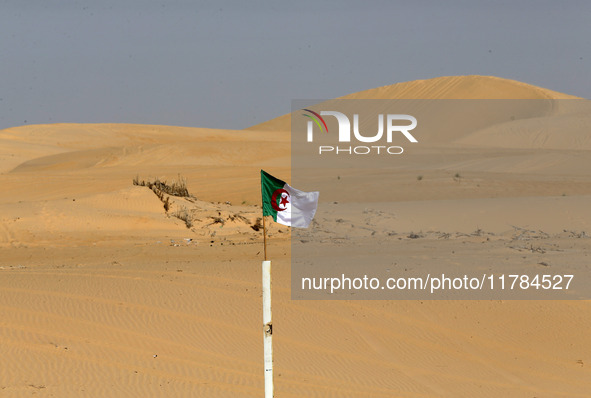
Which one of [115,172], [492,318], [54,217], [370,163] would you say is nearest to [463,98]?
[370,163]

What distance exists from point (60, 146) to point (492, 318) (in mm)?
64910

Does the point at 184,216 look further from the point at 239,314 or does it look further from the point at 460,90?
the point at 460,90

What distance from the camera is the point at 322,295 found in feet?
40.0

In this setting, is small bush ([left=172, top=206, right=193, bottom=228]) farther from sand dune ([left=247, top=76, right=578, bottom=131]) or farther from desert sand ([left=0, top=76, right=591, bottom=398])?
sand dune ([left=247, top=76, right=578, bottom=131])

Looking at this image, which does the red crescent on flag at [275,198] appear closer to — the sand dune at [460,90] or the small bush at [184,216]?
the small bush at [184,216]

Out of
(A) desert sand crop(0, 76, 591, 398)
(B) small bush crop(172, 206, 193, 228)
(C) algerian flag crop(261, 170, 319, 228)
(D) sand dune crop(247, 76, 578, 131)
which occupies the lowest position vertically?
(A) desert sand crop(0, 76, 591, 398)

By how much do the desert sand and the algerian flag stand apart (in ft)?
7.40

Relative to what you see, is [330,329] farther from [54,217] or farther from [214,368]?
[54,217]

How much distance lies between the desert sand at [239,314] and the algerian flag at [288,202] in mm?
2254

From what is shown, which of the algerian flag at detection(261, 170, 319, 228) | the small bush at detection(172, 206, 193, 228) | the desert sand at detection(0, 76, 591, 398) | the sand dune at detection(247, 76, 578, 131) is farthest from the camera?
the sand dune at detection(247, 76, 578, 131)

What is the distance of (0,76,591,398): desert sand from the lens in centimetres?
909

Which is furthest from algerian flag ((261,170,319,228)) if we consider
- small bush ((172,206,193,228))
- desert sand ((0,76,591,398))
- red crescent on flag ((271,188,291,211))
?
small bush ((172,206,193,228))

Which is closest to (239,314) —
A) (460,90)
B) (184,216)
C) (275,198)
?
Result: (275,198)

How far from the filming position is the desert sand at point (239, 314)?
9.09m
